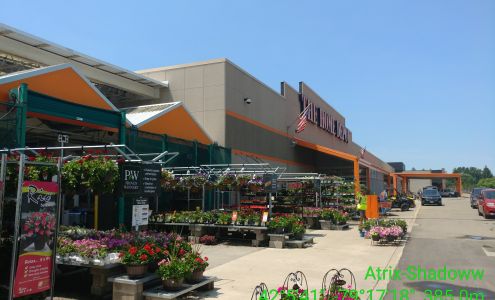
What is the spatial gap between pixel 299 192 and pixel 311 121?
760 inches

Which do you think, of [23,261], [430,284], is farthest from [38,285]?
[430,284]

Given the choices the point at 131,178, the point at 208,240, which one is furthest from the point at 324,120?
the point at 131,178

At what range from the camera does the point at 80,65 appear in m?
20.8

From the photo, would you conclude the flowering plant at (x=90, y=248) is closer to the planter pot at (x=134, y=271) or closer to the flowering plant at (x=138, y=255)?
the flowering plant at (x=138, y=255)

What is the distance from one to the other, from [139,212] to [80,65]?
1456cm

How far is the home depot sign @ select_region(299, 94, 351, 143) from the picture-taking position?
3914 cm

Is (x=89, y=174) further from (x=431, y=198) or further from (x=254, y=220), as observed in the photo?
(x=431, y=198)

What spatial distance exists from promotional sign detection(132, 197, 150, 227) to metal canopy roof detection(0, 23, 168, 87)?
40.4ft

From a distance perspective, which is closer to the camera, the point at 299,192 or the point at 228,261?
the point at 228,261

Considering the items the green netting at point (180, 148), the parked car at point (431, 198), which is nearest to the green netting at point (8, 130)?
the green netting at point (180, 148)

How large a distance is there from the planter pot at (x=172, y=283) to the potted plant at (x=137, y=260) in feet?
1.60

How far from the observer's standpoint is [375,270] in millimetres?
10039

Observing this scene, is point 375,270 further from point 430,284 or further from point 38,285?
point 38,285

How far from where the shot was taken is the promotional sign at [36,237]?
18.5ft
